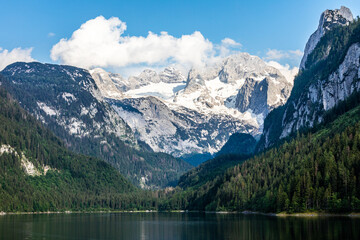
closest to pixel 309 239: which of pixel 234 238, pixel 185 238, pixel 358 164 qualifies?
pixel 234 238

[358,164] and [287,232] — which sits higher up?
[358,164]

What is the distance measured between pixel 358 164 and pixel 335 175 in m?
9.45

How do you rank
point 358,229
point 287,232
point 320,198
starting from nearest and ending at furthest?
point 358,229
point 287,232
point 320,198

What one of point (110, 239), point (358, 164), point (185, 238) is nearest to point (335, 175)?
point (358, 164)

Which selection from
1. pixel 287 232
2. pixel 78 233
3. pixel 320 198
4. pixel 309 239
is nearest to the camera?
pixel 309 239

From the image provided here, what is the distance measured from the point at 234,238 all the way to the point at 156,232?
38802mm

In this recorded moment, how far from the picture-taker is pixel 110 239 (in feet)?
416

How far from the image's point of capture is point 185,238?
12862 centimetres

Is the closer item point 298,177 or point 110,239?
point 110,239

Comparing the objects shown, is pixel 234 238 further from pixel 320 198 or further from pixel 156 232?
pixel 320 198

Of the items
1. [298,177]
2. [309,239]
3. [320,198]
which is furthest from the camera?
[298,177]

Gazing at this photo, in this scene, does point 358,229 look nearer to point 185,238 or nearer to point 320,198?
point 185,238

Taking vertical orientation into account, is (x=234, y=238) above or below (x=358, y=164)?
below

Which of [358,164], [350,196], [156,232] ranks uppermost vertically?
[358,164]
